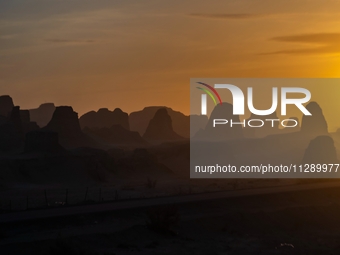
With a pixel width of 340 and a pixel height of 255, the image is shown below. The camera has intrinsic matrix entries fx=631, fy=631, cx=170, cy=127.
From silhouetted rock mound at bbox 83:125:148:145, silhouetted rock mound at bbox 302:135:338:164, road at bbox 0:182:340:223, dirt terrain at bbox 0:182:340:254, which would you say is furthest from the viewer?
silhouetted rock mound at bbox 83:125:148:145

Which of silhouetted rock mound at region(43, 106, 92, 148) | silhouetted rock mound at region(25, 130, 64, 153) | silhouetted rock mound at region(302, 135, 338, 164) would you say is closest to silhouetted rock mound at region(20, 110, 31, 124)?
silhouetted rock mound at region(43, 106, 92, 148)

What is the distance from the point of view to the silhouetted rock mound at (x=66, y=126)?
125562mm

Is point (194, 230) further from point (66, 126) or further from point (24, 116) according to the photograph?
point (24, 116)

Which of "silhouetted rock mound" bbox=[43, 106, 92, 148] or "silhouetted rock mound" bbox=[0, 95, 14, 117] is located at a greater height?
"silhouetted rock mound" bbox=[0, 95, 14, 117]

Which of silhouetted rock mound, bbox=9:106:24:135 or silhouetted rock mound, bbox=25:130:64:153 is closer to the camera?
silhouetted rock mound, bbox=25:130:64:153

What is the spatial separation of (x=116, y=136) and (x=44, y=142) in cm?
8511

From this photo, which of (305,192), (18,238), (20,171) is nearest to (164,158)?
(20,171)

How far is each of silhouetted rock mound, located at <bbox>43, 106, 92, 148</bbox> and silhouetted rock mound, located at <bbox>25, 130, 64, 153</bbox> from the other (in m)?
33.4

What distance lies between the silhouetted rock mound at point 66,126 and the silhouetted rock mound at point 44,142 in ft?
110

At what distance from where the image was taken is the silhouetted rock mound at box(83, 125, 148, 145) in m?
169

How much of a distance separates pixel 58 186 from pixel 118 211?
3866 cm

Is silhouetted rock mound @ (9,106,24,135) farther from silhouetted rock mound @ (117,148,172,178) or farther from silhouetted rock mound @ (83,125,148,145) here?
silhouetted rock mound @ (83,125,148,145)

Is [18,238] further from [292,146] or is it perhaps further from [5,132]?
[292,146]

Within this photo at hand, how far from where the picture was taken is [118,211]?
3494cm
